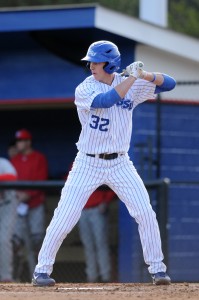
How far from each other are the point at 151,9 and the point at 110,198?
2.85 m

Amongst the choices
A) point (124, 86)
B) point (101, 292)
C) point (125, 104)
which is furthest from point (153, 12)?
point (101, 292)

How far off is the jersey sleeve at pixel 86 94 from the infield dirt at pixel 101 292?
4.39 feet

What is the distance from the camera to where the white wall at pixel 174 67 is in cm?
1190

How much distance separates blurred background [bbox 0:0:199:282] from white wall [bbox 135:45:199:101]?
12 mm

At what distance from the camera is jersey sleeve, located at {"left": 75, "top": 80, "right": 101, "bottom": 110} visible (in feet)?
23.7

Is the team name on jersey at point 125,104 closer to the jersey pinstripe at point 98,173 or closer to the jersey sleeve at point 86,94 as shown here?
the jersey pinstripe at point 98,173

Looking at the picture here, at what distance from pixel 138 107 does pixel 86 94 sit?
4.36 m

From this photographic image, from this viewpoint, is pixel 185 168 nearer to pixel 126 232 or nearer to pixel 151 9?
pixel 126 232

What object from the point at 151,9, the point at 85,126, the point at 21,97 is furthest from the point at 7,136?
the point at 85,126

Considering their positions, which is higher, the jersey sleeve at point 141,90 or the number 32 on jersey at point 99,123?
the jersey sleeve at point 141,90

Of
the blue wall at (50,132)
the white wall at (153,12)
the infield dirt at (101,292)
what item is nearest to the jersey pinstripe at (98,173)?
the infield dirt at (101,292)

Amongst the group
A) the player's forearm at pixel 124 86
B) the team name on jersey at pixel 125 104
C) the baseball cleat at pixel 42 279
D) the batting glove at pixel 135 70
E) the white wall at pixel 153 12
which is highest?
the white wall at pixel 153 12

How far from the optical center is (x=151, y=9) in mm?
12570

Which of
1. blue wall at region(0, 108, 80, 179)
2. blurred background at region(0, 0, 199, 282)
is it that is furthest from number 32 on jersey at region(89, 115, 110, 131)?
→ blue wall at region(0, 108, 80, 179)
